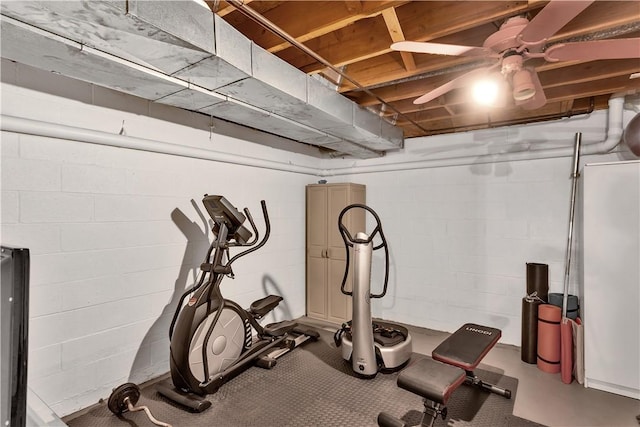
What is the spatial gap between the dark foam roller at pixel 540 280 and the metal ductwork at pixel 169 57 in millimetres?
2544

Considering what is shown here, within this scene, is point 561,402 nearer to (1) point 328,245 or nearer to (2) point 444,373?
(2) point 444,373

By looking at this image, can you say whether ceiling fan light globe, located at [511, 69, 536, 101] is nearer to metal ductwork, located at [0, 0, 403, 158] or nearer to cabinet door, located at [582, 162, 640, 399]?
metal ductwork, located at [0, 0, 403, 158]

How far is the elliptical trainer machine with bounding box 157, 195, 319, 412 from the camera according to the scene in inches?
99.9

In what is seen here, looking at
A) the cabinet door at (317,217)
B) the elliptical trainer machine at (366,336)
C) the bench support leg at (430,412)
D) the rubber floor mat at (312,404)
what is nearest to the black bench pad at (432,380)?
the bench support leg at (430,412)

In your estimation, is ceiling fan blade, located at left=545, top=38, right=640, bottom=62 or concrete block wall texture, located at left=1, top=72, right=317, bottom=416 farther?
concrete block wall texture, located at left=1, top=72, right=317, bottom=416

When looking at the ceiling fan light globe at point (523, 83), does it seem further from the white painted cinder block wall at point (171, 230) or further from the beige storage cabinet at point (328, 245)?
the beige storage cabinet at point (328, 245)

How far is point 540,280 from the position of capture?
3400 mm

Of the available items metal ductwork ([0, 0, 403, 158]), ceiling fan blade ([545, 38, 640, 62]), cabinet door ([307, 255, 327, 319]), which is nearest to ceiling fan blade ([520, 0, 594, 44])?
ceiling fan blade ([545, 38, 640, 62])

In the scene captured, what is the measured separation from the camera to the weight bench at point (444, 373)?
192cm

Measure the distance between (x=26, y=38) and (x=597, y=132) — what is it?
468 cm

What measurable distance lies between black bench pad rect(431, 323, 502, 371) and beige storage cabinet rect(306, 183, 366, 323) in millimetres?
1812

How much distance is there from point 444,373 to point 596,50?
1.95 meters

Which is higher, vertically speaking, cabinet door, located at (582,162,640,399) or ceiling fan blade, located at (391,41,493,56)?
ceiling fan blade, located at (391,41,493,56)

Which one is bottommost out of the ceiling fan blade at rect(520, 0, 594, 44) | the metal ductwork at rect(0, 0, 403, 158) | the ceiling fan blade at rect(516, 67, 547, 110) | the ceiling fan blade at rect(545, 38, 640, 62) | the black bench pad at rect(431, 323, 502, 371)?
the black bench pad at rect(431, 323, 502, 371)
